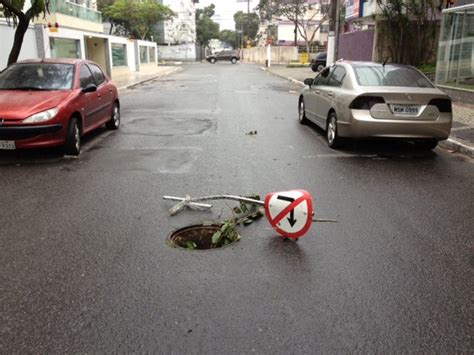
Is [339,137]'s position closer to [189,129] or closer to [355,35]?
[189,129]

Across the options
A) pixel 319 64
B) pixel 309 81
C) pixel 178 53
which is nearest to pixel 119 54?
pixel 319 64

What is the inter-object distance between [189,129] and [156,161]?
3.56 meters

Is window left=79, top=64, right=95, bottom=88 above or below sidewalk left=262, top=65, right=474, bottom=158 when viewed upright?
above

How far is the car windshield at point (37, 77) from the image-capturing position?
8922 millimetres

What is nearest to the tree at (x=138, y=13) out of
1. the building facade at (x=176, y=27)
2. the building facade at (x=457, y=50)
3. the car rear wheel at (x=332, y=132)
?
the building facade at (x=176, y=27)

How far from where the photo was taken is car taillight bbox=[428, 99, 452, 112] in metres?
8.35

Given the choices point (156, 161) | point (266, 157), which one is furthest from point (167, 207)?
point (266, 157)

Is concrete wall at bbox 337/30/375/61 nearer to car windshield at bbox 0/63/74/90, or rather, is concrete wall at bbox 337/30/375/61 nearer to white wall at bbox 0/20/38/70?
white wall at bbox 0/20/38/70

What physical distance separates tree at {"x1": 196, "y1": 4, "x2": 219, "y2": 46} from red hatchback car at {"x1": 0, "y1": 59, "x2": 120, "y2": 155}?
111 metres

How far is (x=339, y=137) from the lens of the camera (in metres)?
8.88

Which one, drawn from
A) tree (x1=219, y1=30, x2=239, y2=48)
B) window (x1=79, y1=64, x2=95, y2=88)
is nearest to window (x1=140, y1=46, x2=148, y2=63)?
window (x1=79, y1=64, x2=95, y2=88)

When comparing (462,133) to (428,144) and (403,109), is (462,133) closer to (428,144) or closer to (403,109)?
A: (428,144)

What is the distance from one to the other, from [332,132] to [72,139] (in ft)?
15.1

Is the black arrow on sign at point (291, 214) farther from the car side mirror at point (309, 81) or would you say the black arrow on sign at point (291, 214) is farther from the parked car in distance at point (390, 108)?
the car side mirror at point (309, 81)
